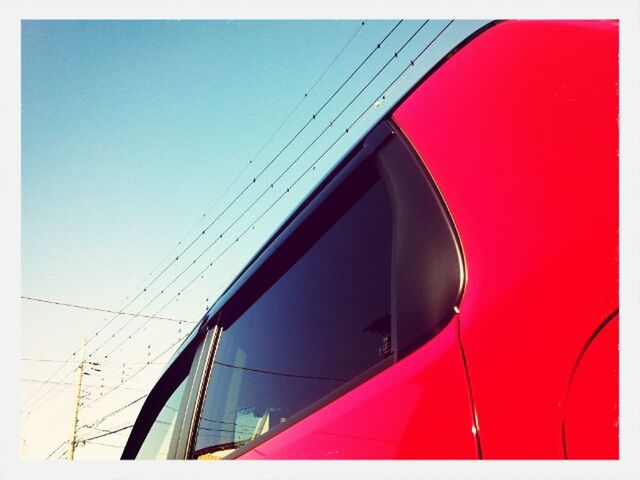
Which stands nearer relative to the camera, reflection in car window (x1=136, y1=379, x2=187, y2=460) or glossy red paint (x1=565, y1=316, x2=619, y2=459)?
glossy red paint (x1=565, y1=316, x2=619, y2=459)

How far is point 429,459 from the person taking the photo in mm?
898

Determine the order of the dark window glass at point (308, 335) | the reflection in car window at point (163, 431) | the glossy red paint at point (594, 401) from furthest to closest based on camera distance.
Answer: the reflection in car window at point (163, 431) → the dark window glass at point (308, 335) → the glossy red paint at point (594, 401)

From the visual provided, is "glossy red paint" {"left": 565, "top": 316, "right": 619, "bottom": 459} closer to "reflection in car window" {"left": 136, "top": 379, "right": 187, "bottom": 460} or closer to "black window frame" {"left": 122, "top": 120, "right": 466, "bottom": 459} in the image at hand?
"black window frame" {"left": 122, "top": 120, "right": 466, "bottom": 459}

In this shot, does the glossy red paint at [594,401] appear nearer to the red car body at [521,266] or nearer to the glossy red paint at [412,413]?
the red car body at [521,266]

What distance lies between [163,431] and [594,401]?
2.29 m

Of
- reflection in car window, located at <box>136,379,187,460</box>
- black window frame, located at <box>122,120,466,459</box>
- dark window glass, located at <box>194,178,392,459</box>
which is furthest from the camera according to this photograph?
reflection in car window, located at <box>136,379,187,460</box>

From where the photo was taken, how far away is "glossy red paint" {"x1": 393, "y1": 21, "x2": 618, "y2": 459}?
2.68 ft

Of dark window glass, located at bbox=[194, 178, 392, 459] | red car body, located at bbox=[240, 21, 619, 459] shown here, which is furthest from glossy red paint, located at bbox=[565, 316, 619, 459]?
dark window glass, located at bbox=[194, 178, 392, 459]

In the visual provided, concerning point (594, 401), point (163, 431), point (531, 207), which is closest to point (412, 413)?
point (594, 401)

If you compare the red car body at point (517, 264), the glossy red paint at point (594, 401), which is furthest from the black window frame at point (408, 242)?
the glossy red paint at point (594, 401)

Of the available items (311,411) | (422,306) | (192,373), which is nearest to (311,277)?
(311,411)

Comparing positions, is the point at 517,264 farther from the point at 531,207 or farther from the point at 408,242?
the point at 408,242

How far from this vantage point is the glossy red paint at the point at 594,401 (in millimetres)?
793
